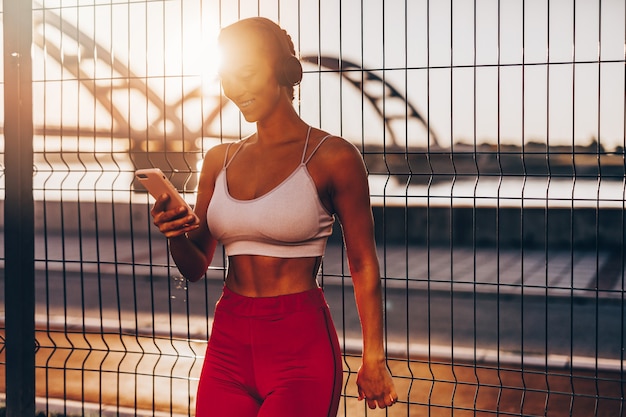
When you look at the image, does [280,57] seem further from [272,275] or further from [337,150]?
[272,275]

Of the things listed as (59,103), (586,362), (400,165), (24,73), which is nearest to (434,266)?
(400,165)

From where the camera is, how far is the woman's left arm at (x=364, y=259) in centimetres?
218

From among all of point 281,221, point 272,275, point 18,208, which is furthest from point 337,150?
point 18,208

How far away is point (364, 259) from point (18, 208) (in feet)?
3.86

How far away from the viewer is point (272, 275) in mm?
2158

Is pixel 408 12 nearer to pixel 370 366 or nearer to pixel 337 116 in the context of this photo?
pixel 337 116

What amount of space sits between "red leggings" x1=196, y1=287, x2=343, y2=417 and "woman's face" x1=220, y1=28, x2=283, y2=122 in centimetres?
50

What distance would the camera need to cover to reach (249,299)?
215 cm

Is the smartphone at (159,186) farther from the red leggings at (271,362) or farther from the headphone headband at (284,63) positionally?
the headphone headband at (284,63)

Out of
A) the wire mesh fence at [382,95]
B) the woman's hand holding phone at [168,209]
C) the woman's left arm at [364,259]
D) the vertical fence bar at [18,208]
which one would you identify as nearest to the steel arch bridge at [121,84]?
the wire mesh fence at [382,95]

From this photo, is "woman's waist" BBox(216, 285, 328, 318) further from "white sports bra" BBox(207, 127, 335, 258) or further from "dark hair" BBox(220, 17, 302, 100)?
"dark hair" BBox(220, 17, 302, 100)

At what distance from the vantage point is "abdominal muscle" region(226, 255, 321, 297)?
2.16m

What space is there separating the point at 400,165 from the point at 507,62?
36.8 feet

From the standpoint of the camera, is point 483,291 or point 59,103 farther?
point 483,291
